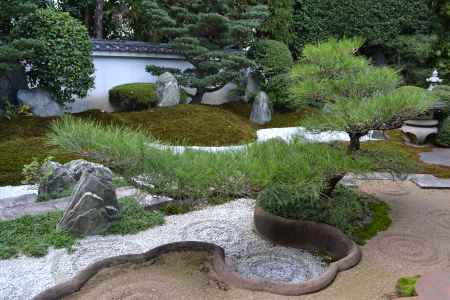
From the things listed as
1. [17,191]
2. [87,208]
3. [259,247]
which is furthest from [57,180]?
[259,247]

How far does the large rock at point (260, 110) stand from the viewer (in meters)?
8.55

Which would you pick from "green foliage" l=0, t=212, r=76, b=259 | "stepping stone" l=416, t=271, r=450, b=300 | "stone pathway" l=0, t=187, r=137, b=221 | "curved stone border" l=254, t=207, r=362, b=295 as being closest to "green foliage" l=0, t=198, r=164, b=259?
"green foliage" l=0, t=212, r=76, b=259

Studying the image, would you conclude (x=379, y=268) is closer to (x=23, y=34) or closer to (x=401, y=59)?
(x=23, y=34)

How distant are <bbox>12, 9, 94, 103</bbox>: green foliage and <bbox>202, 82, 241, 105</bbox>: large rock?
11.1 ft

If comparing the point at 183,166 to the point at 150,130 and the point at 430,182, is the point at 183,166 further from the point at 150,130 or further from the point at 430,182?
the point at 150,130

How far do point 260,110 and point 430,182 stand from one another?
4.26 metres

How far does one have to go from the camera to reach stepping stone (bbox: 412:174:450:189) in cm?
471

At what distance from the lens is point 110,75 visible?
824 centimetres

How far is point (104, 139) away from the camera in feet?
7.79

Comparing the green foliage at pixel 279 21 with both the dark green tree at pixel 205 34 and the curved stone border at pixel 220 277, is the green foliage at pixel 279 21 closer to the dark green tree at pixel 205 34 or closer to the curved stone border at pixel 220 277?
the dark green tree at pixel 205 34

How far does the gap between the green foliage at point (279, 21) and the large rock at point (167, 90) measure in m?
3.19

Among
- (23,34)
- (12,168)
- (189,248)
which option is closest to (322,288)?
(189,248)

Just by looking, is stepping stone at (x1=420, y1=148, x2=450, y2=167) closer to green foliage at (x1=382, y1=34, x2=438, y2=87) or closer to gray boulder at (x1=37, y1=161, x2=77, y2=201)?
green foliage at (x1=382, y1=34, x2=438, y2=87)

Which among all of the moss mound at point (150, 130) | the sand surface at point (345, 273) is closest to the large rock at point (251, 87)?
the moss mound at point (150, 130)
